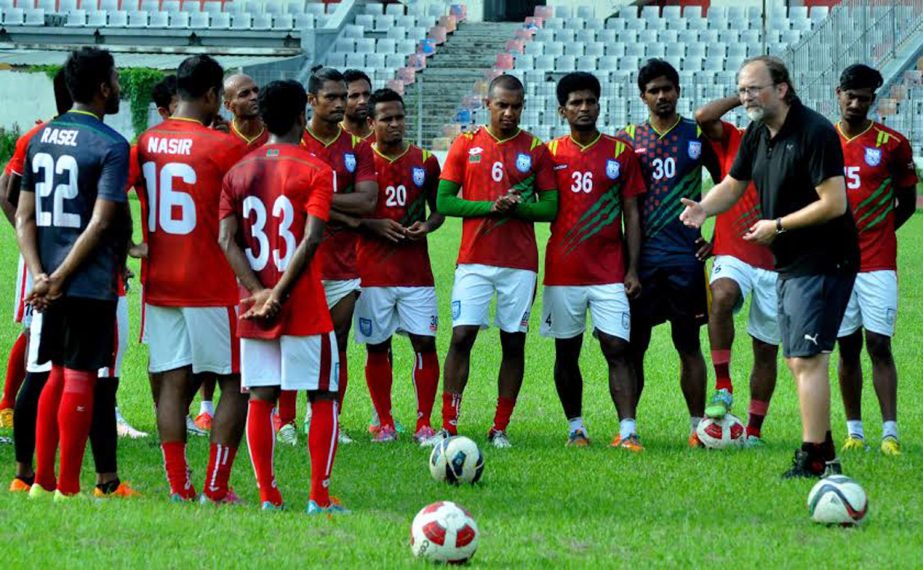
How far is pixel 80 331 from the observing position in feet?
24.3

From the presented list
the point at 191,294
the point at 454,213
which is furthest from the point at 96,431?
the point at 454,213

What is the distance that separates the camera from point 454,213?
9.88m

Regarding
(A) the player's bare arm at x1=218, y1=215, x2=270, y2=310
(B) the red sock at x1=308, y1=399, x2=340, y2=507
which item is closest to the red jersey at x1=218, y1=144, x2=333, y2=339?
(A) the player's bare arm at x1=218, y1=215, x2=270, y2=310

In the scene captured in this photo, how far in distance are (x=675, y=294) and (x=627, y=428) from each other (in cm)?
94

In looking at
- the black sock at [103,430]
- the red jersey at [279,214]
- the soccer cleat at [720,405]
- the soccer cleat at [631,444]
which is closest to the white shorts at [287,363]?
the red jersey at [279,214]

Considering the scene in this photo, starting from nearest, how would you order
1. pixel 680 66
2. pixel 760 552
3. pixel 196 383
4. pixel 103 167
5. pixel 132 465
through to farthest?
pixel 760 552, pixel 103 167, pixel 132 465, pixel 196 383, pixel 680 66

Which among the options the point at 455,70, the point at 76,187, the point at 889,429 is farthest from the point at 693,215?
the point at 455,70

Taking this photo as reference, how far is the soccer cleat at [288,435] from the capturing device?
9.95 meters

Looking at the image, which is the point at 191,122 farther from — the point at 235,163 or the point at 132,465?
Result: the point at 132,465

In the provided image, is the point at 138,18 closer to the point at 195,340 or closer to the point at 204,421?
the point at 204,421

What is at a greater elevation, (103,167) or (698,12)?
(698,12)

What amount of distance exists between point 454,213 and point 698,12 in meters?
35.8

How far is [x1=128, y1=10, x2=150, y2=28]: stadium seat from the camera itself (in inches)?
1906

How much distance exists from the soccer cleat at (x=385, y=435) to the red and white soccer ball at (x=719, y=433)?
2035 millimetres
